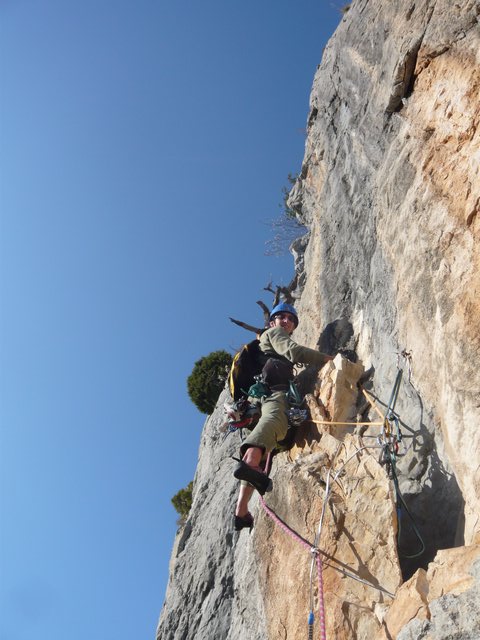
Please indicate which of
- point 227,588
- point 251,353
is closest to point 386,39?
point 251,353

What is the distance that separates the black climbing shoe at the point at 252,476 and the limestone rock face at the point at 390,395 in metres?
0.39

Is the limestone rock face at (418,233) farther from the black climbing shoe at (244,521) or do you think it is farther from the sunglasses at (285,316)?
the black climbing shoe at (244,521)

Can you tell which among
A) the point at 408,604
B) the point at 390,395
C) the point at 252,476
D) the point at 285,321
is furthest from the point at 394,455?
the point at 285,321

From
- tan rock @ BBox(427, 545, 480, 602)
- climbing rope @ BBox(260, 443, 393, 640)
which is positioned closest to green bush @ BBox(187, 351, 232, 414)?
climbing rope @ BBox(260, 443, 393, 640)

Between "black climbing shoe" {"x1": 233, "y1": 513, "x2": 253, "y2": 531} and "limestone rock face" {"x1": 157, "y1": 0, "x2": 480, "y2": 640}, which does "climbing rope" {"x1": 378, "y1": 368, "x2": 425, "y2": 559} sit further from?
"black climbing shoe" {"x1": 233, "y1": 513, "x2": 253, "y2": 531}

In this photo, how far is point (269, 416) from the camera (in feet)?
24.1

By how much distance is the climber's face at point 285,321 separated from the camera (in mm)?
9761

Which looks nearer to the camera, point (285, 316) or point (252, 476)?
point (252, 476)

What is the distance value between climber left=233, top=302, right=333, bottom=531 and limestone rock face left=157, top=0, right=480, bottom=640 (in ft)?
1.11

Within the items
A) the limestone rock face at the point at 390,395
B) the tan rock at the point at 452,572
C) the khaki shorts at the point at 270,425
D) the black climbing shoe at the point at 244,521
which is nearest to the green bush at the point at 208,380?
the limestone rock face at the point at 390,395

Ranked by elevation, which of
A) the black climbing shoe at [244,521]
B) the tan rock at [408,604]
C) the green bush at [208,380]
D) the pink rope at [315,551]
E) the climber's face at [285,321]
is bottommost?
the tan rock at [408,604]

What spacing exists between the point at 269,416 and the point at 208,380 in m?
12.2

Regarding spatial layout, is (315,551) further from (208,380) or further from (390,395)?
(208,380)

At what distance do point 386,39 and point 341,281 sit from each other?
11.0ft
